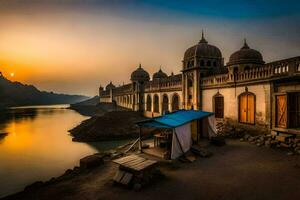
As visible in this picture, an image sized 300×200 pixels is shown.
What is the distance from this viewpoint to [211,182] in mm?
9484

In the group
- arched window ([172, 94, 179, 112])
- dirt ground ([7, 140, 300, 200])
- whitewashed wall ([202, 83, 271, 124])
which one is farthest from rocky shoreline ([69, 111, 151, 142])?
dirt ground ([7, 140, 300, 200])

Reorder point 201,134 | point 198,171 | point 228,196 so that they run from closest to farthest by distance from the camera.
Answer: point 228,196 → point 198,171 → point 201,134

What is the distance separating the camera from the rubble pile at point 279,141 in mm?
13727

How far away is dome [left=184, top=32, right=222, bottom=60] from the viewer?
27.9m

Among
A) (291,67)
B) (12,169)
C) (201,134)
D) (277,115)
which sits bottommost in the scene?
(12,169)

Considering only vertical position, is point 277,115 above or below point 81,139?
above

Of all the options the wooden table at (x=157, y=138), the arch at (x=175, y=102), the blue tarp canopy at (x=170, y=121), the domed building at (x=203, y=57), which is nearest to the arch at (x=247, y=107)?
the blue tarp canopy at (x=170, y=121)

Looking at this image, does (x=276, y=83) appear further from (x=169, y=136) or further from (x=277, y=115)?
(x=169, y=136)

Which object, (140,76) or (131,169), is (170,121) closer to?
(131,169)

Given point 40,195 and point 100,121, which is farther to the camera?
point 100,121

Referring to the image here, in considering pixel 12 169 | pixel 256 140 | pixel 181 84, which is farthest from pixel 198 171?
pixel 181 84

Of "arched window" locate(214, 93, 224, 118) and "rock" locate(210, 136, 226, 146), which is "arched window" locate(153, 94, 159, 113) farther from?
"rock" locate(210, 136, 226, 146)

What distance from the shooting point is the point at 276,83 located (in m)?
16.2

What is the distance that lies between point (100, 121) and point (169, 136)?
23.5 metres
